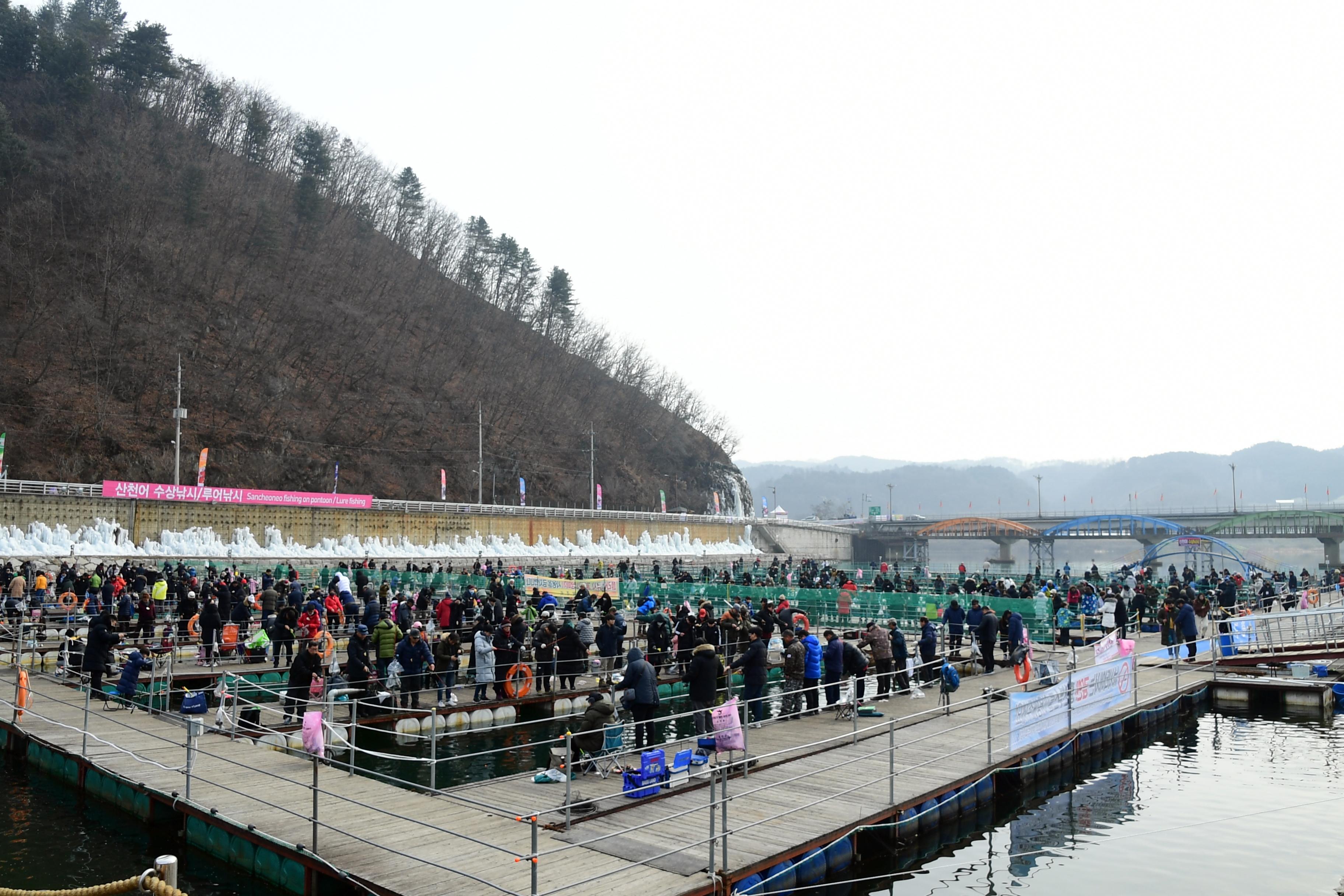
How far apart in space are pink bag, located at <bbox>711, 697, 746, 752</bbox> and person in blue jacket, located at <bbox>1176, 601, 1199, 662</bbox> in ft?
55.0

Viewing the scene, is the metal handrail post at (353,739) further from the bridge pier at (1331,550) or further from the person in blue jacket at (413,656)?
the bridge pier at (1331,550)

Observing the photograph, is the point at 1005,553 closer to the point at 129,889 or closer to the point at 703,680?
the point at 703,680

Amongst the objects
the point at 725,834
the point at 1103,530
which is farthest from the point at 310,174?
→ the point at 725,834

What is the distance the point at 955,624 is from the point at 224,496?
46.9 meters

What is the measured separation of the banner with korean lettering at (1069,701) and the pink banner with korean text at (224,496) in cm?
4962

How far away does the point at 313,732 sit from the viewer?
13500mm

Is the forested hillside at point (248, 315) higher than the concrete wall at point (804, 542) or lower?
higher

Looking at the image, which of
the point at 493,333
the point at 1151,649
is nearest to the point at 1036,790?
the point at 1151,649

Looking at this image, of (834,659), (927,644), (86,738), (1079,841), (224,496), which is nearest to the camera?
(1079,841)

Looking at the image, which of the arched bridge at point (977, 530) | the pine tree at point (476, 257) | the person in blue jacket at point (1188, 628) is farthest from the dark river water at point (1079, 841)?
the pine tree at point (476, 257)

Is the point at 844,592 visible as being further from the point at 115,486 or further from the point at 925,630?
the point at 115,486

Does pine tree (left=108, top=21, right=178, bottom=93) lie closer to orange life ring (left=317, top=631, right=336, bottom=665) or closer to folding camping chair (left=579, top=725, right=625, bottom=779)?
orange life ring (left=317, top=631, right=336, bottom=665)

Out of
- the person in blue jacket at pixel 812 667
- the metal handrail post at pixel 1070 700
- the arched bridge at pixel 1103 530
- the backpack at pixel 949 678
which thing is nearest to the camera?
the metal handrail post at pixel 1070 700

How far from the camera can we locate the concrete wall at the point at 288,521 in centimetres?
4878
